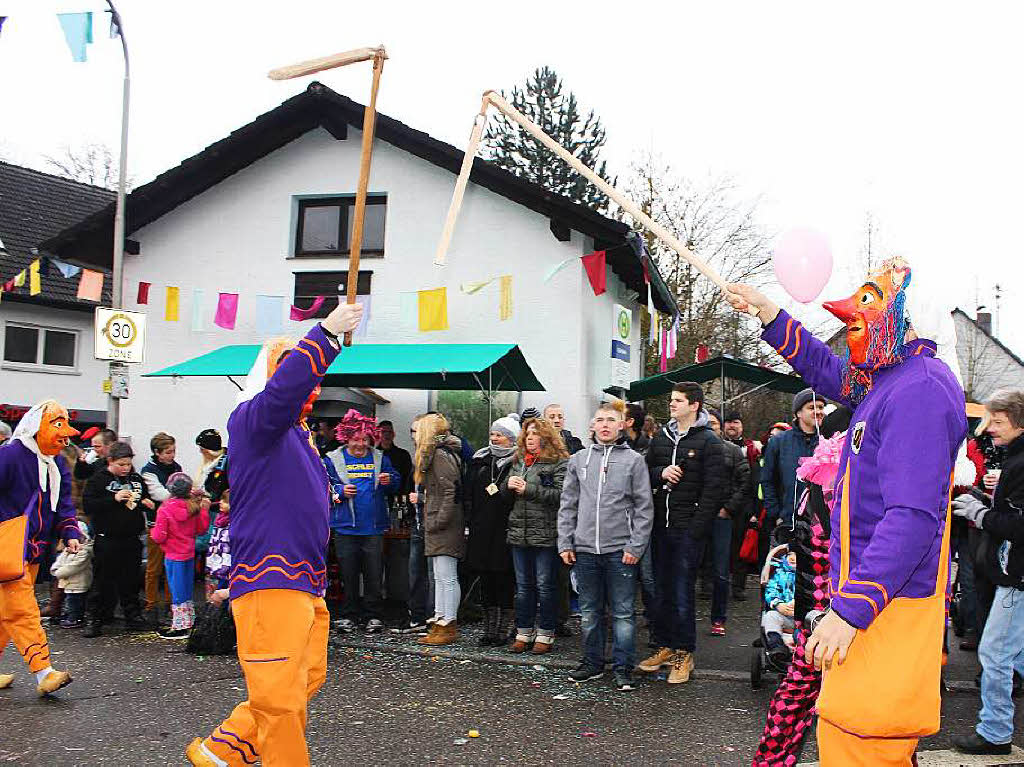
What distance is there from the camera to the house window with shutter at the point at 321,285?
13711 mm

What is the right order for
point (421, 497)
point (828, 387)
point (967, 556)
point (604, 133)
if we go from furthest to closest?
1. point (604, 133)
2. point (421, 497)
3. point (967, 556)
4. point (828, 387)

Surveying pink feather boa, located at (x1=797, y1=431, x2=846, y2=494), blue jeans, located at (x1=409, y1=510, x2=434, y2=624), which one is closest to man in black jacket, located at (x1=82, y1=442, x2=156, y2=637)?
blue jeans, located at (x1=409, y1=510, x2=434, y2=624)

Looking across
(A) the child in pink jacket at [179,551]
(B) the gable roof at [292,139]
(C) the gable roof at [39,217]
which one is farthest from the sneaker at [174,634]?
(C) the gable roof at [39,217]

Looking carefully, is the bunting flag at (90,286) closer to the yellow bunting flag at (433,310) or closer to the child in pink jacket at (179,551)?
the yellow bunting flag at (433,310)

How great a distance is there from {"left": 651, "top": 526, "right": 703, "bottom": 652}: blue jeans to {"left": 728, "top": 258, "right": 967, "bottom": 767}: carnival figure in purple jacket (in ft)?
13.3

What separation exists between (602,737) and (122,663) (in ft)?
13.5

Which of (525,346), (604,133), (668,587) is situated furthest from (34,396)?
(604,133)

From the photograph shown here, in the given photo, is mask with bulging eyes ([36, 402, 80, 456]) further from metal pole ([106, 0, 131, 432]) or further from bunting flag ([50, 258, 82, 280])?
bunting flag ([50, 258, 82, 280])

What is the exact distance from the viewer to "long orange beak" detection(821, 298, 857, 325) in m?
3.25

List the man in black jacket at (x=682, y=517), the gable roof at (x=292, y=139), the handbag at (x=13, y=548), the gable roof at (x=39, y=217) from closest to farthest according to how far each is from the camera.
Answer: the handbag at (x=13, y=548) < the man in black jacket at (x=682, y=517) < the gable roof at (x=292, y=139) < the gable roof at (x=39, y=217)

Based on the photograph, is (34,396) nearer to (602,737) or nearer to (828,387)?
(602,737)

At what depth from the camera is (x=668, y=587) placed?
7266mm

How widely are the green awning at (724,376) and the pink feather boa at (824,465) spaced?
27.5 feet

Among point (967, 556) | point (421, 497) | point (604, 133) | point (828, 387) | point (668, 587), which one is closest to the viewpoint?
point (828, 387)
